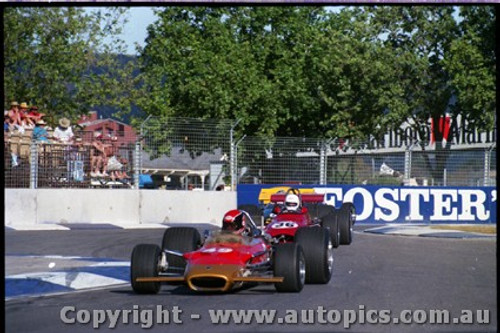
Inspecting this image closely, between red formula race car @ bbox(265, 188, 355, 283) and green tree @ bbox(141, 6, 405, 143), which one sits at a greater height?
green tree @ bbox(141, 6, 405, 143)

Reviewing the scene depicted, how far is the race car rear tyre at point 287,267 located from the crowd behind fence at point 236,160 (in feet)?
36.8

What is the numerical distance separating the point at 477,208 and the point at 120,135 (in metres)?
8.75

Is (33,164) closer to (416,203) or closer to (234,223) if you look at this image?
(416,203)

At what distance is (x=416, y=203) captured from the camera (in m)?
23.0

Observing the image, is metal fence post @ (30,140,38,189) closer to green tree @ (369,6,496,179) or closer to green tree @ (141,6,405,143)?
green tree @ (141,6,405,143)

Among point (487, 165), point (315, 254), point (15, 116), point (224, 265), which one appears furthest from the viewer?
point (487, 165)

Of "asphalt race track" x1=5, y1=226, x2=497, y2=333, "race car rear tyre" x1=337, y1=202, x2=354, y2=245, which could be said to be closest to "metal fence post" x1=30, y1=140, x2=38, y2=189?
"asphalt race track" x1=5, y1=226, x2=497, y2=333

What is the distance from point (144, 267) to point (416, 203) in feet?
47.9

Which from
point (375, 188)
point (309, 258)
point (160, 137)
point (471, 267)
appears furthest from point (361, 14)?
point (309, 258)

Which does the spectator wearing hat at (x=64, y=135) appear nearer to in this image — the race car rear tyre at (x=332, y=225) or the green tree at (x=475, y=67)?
the race car rear tyre at (x=332, y=225)

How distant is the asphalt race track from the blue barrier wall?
25.6 feet

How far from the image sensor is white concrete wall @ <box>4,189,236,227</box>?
19641 mm

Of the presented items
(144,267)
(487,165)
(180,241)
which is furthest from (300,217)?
(487,165)

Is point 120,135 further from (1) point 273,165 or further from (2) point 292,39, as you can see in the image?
(2) point 292,39
